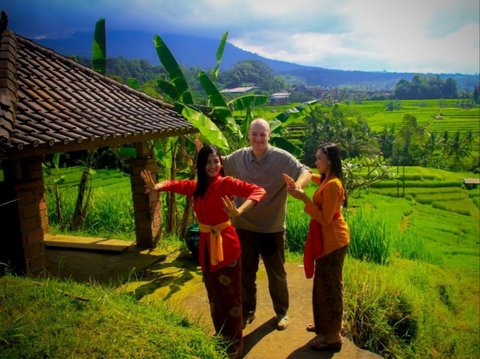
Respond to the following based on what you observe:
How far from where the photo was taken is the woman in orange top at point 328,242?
3111 mm

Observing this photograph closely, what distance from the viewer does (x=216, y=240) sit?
301 centimetres

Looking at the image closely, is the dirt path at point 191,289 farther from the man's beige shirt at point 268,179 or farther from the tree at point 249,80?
the tree at point 249,80

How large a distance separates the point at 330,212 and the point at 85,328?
76.6 inches

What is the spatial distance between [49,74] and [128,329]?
13.1ft

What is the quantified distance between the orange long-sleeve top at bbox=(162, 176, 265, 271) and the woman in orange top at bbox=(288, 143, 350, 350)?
32cm

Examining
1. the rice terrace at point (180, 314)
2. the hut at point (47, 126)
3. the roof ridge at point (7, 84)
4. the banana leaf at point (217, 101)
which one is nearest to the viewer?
the rice terrace at point (180, 314)

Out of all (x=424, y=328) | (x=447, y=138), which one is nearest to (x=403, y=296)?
(x=424, y=328)

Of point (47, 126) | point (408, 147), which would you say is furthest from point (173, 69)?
point (408, 147)

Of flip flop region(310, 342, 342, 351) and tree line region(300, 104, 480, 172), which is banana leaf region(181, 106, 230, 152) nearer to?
flip flop region(310, 342, 342, 351)

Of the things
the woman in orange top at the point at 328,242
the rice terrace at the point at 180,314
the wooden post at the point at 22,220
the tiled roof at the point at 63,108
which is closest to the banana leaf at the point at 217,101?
the tiled roof at the point at 63,108

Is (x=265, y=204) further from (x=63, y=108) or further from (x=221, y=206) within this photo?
(x=63, y=108)

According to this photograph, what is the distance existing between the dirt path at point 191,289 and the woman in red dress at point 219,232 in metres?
0.61

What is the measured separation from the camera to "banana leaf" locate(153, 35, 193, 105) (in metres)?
7.04

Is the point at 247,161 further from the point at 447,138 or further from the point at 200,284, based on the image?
the point at 447,138
